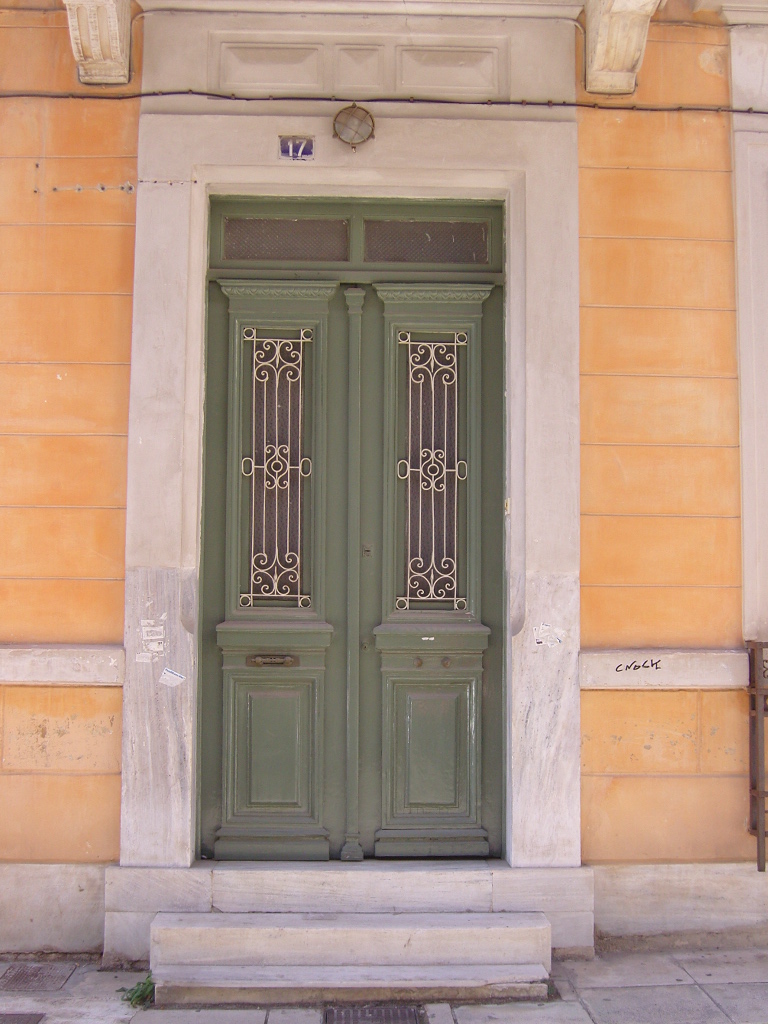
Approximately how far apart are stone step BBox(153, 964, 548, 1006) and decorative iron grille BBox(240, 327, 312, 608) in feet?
5.57

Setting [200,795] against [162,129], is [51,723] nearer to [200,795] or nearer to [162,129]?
[200,795]

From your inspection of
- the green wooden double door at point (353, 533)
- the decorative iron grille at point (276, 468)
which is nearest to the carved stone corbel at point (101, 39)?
the green wooden double door at point (353, 533)

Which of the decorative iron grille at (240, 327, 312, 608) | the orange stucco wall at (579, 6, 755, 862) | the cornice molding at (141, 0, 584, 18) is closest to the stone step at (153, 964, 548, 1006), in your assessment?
the orange stucco wall at (579, 6, 755, 862)

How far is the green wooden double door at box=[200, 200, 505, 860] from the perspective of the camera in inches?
176

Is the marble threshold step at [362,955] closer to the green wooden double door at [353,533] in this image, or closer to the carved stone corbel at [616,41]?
the green wooden double door at [353,533]

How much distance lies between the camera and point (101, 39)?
434 centimetres

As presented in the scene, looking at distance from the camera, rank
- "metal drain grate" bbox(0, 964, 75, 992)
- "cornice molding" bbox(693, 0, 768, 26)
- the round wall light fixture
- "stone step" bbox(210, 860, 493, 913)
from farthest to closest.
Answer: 1. "cornice molding" bbox(693, 0, 768, 26)
2. the round wall light fixture
3. "stone step" bbox(210, 860, 493, 913)
4. "metal drain grate" bbox(0, 964, 75, 992)

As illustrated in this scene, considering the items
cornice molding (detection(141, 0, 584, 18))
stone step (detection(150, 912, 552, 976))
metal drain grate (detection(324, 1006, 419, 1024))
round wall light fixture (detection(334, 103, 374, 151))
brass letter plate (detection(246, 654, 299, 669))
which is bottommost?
metal drain grate (detection(324, 1006, 419, 1024))

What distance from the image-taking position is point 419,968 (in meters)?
3.92

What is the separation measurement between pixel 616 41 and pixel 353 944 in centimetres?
453

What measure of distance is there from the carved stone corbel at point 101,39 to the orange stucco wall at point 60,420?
0.13m

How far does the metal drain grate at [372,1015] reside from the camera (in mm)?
3645

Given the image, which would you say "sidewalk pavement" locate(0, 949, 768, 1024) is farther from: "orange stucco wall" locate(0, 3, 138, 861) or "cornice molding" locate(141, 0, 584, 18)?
"cornice molding" locate(141, 0, 584, 18)

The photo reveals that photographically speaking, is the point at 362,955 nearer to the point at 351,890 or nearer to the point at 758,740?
the point at 351,890
